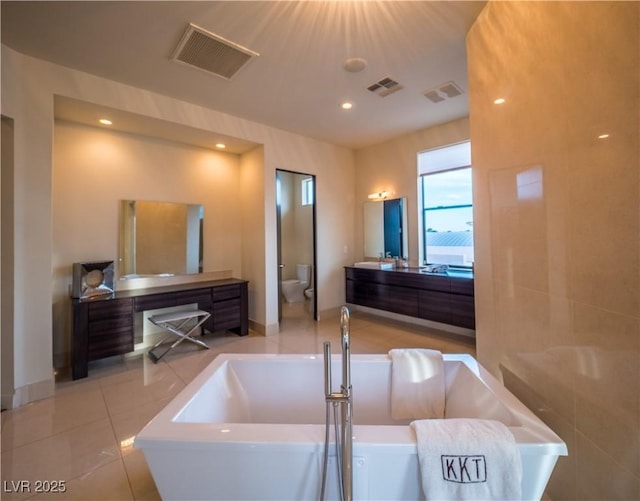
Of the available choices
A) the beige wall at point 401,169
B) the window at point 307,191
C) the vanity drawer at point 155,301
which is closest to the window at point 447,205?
the beige wall at point 401,169

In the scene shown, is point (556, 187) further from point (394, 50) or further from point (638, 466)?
point (394, 50)

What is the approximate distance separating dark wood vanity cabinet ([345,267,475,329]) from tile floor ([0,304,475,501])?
14.1 inches

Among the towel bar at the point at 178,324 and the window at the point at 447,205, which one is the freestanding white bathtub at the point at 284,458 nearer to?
the towel bar at the point at 178,324

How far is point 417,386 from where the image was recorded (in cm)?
171

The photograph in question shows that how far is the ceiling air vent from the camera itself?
2141 millimetres

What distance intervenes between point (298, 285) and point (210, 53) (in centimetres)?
335

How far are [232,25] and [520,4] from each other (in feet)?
6.10

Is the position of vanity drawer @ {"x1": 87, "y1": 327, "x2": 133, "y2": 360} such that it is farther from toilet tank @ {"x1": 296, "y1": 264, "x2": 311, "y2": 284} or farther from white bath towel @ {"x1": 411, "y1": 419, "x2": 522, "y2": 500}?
white bath towel @ {"x1": 411, "y1": 419, "x2": 522, "y2": 500}

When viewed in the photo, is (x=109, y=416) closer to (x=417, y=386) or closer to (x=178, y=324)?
(x=178, y=324)

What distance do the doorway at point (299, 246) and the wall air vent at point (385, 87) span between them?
5.64 ft

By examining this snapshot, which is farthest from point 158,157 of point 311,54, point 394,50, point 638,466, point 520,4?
point 638,466

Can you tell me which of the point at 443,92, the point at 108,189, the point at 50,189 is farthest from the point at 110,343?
the point at 443,92

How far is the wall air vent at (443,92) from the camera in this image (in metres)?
2.90

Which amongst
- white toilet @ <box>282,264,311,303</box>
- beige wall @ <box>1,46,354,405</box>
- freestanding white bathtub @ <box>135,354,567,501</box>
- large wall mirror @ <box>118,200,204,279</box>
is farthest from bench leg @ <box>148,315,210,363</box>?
freestanding white bathtub @ <box>135,354,567,501</box>
